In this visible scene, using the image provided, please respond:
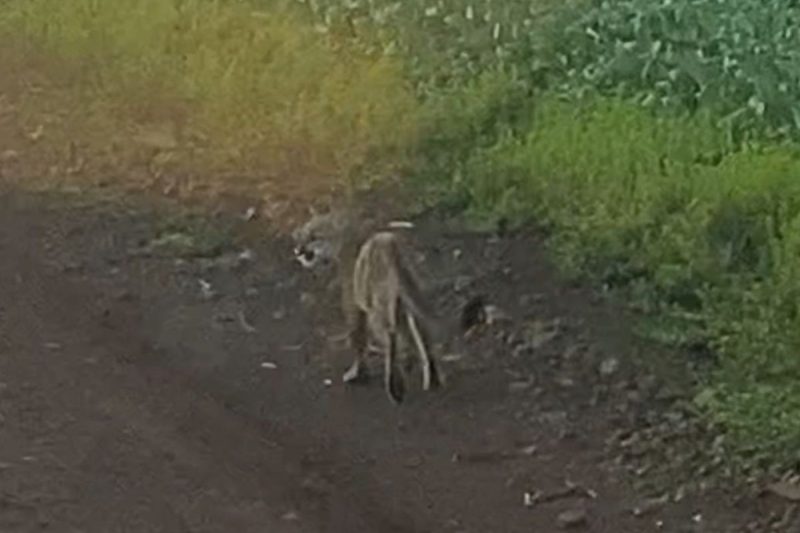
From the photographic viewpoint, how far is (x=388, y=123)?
9.65 m

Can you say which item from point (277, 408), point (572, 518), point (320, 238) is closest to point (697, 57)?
point (320, 238)

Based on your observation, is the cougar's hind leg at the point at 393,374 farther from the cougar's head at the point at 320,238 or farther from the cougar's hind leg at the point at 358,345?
the cougar's head at the point at 320,238

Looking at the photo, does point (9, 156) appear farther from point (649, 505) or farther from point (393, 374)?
point (649, 505)

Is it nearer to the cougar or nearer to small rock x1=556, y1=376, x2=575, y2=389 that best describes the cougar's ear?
the cougar

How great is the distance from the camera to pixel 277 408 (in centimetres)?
722

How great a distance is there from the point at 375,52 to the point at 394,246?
3.15 metres

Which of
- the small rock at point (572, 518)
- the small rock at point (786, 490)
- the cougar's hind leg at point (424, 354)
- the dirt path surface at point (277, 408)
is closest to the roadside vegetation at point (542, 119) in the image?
the small rock at point (786, 490)

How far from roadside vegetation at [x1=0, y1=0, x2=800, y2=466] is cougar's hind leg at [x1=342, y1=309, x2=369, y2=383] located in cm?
91

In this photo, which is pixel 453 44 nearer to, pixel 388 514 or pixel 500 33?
pixel 500 33

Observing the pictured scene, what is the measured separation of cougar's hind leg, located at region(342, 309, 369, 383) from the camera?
24.6ft

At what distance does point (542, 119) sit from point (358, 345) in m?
2.02

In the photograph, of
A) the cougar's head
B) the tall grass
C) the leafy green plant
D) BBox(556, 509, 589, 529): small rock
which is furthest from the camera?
the tall grass

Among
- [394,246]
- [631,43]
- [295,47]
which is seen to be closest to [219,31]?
[295,47]

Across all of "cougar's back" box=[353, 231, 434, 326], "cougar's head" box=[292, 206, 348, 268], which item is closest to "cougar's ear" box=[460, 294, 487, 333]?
"cougar's back" box=[353, 231, 434, 326]
